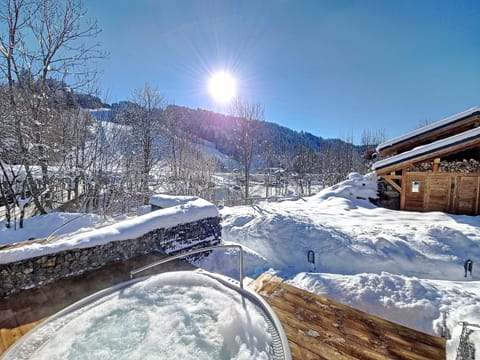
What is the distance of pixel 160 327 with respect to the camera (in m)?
2.47

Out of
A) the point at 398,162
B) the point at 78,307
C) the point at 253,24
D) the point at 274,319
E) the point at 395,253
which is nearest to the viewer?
the point at 274,319

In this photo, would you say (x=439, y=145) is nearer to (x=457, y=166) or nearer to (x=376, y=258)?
(x=457, y=166)

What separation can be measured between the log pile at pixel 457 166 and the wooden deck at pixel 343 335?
9.73 meters

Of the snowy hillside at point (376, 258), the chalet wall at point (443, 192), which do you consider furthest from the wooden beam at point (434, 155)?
the snowy hillside at point (376, 258)

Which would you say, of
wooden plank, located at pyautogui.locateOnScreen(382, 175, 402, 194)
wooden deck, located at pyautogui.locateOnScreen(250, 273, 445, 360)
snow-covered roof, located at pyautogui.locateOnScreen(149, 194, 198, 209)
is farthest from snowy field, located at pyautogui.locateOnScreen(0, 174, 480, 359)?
wooden plank, located at pyautogui.locateOnScreen(382, 175, 402, 194)

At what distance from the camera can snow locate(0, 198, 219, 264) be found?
338cm

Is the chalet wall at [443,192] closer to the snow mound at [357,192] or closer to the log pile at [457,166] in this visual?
the log pile at [457,166]

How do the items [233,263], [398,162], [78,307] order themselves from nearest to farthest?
[78,307]
[233,263]
[398,162]

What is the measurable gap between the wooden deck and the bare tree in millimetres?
13633

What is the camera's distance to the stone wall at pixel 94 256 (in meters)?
3.25

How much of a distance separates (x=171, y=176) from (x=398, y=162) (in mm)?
12042

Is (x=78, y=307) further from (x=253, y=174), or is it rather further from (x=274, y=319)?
(x=253, y=174)

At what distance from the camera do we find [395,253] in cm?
596

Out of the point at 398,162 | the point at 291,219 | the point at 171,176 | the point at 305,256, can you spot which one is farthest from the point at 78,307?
the point at 171,176
